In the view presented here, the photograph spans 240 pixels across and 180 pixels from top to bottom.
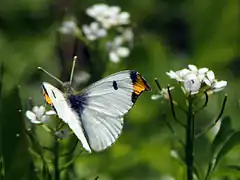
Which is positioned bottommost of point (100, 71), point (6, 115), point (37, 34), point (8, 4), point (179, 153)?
point (179, 153)

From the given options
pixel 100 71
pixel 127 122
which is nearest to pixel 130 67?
pixel 127 122

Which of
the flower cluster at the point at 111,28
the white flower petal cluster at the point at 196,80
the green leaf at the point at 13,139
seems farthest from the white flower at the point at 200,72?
the flower cluster at the point at 111,28

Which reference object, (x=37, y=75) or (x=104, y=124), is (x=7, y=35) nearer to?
(x=37, y=75)

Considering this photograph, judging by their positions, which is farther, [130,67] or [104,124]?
[130,67]

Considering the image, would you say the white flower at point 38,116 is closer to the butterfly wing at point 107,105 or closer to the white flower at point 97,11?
the butterfly wing at point 107,105

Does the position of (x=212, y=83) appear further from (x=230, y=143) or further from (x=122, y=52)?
Answer: (x=122, y=52)

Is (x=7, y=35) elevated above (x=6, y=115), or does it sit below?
above

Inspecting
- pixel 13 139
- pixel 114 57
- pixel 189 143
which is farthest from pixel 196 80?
pixel 114 57
